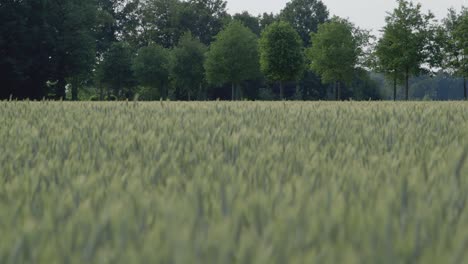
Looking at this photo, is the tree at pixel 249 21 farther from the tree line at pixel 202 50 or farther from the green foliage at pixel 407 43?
the green foliage at pixel 407 43

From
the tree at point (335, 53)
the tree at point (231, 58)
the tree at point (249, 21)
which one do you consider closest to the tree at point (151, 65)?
the tree at point (231, 58)

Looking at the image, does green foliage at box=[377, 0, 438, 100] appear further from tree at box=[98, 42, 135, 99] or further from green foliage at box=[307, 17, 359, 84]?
tree at box=[98, 42, 135, 99]

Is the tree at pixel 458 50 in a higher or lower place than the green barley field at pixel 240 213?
higher

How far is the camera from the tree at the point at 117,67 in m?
74.8

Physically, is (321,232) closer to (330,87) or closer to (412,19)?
(412,19)

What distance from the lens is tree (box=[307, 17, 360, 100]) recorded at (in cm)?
6212

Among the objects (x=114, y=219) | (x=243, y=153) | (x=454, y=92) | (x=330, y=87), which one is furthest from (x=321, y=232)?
(x=454, y=92)

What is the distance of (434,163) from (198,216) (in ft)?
3.80

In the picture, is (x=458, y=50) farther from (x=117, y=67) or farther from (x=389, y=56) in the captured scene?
(x=117, y=67)

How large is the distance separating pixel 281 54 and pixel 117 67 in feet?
79.7

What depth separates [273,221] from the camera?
118cm

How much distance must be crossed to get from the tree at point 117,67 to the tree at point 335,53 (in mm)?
24838

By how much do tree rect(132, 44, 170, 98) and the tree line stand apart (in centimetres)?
13

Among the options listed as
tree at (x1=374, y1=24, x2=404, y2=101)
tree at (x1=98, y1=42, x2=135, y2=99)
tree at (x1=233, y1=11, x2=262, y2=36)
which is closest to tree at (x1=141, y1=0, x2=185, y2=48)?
tree at (x1=233, y1=11, x2=262, y2=36)
